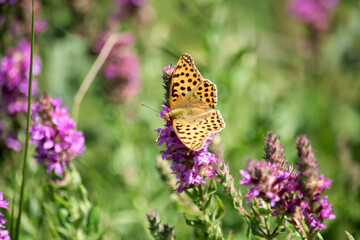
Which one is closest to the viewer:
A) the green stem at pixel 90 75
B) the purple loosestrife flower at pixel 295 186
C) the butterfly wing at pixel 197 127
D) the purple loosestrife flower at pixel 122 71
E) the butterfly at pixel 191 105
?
the purple loosestrife flower at pixel 295 186

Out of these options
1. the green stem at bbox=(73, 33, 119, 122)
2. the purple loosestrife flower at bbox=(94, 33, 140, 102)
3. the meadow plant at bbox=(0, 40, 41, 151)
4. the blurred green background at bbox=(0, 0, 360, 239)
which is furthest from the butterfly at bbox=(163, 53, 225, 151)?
the purple loosestrife flower at bbox=(94, 33, 140, 102)

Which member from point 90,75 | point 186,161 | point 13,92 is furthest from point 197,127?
point 13,92

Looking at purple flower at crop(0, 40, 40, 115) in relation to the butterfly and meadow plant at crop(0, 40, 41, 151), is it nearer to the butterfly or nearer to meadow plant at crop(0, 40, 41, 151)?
meadow plant at crop(0, 40, 41, 151)

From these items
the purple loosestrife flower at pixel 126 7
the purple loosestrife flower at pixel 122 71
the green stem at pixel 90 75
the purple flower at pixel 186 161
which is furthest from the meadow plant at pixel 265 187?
the purple loosestrife flower at pixel 126 7

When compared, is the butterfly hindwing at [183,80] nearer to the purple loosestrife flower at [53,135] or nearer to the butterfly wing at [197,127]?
the butterfly wing at [197,127]

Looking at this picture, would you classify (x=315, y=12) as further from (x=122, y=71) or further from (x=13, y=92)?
(x=13, y=92)
